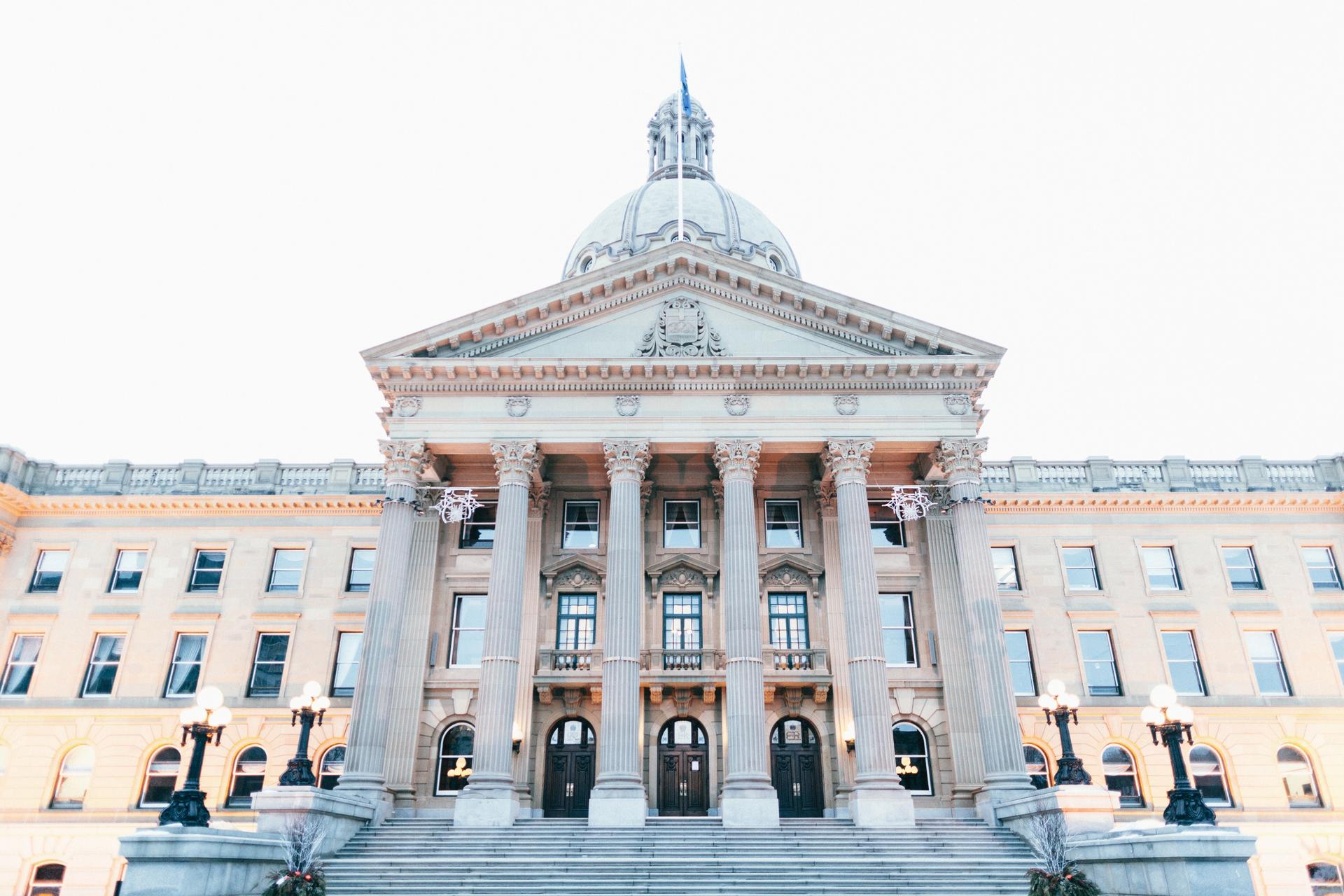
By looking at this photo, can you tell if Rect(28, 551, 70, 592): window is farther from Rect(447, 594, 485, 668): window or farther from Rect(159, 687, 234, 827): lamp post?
Rect(159, 687, 234, 827): lamp post

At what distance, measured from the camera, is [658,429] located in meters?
29.6

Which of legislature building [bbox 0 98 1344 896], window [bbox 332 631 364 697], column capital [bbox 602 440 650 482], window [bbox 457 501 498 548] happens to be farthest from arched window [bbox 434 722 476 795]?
column capital [bbox 602 440 650 482]

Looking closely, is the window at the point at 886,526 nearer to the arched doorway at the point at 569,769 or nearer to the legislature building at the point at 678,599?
the legislature building at the point at 678,599

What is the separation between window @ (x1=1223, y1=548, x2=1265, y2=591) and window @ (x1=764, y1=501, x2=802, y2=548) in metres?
17.0

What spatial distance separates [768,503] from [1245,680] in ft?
61.0

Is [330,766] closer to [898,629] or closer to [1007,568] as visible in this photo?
[898,629]

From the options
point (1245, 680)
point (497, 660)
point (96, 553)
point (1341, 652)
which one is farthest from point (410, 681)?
point (1341, 652)

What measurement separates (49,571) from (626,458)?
24243 mm

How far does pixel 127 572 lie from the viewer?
3519cm

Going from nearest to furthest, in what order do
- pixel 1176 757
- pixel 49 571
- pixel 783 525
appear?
pixel 1176 757 < pixel 783 525 < pixel 49 571

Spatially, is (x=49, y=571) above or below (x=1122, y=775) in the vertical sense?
above

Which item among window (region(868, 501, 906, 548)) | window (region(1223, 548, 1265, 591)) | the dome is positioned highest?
the dome

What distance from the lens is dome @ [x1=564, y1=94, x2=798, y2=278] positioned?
5384 centimetres

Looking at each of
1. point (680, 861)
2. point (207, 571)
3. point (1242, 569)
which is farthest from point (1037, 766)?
point (207, 571)
